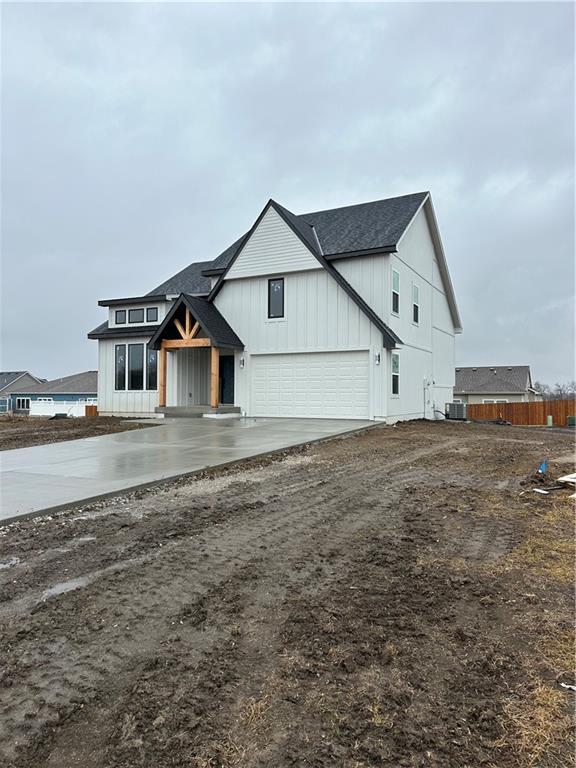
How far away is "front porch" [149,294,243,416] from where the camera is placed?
57.5 ft

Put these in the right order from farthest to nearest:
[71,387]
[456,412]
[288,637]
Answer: [71,387]
[456,412]
[288,637]

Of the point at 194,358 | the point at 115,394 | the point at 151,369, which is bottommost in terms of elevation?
the point at 115,394

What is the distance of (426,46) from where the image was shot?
13852 millimetres

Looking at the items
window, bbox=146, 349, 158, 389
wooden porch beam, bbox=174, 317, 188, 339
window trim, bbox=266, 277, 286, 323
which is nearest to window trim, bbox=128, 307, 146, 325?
window, bbox=146, 349, 158, 389

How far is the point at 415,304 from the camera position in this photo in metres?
19.2

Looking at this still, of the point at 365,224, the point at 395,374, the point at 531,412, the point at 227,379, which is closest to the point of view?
the point at 395,374

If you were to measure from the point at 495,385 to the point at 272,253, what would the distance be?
37325 mm

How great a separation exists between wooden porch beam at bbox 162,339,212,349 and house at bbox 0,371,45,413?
163 feet

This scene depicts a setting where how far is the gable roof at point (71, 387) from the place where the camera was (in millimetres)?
53047

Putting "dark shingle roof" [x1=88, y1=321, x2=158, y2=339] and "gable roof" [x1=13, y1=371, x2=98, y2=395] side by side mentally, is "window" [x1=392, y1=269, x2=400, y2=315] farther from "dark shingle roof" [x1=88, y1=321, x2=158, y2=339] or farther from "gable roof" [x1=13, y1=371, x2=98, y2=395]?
"gable roof" [x1=13, y1=371, x2=98, y2=395]

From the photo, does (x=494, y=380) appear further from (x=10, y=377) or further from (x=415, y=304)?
(x=10, y=377)

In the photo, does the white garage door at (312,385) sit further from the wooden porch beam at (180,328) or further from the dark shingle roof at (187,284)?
the dark shingle roof at (187,284)

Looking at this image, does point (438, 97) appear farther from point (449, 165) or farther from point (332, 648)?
point (332, 648)

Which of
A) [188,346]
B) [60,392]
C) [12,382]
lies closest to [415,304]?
[188,346]
